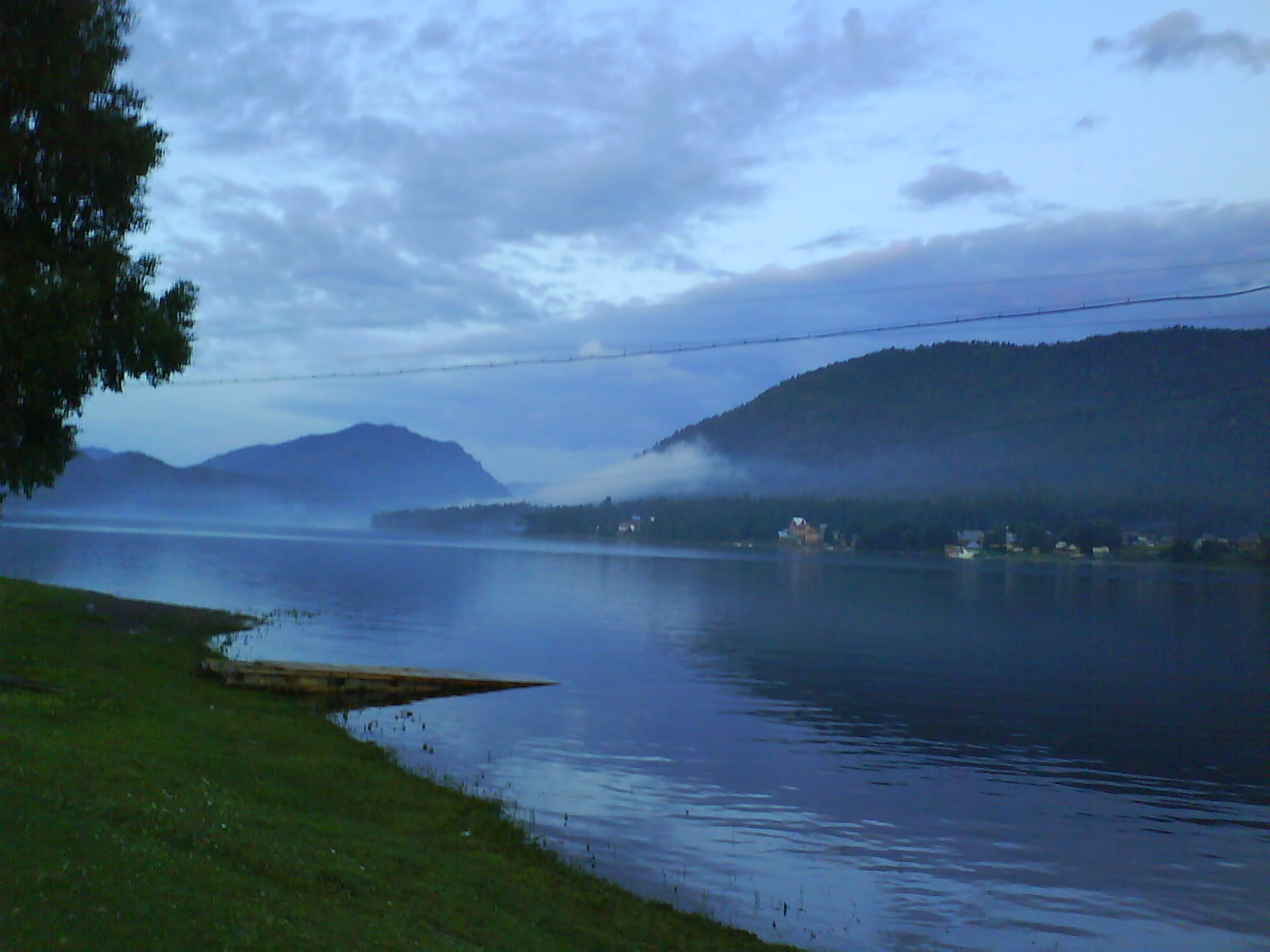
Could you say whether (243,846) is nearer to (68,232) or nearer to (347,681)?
(68,232)

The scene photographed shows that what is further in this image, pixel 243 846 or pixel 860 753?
pixel 860 753

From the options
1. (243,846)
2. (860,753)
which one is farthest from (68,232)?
(860,753)

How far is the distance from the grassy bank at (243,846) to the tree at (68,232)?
220 inches

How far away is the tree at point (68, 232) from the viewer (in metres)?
16.6

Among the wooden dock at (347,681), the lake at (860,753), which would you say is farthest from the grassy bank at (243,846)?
the wooden dock at (347,681)

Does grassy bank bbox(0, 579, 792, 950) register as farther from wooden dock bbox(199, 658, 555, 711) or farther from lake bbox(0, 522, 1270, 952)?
wooden dock bbox(199, 658, 555, 711)

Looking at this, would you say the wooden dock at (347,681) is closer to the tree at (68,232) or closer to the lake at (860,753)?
the lake at (860,753)

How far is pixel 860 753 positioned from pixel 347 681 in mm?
16029

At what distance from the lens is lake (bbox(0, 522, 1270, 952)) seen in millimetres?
18500

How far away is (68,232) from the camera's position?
18484 mm

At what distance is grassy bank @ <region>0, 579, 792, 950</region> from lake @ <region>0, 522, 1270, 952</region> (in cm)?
261

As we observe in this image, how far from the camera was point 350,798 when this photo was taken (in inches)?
730

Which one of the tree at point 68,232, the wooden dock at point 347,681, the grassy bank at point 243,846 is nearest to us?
the grassy bank at point 243,846

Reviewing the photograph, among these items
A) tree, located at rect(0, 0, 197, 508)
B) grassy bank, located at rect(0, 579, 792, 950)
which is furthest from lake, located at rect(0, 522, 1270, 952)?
tree, located at rect(0, 0, 197, 508)
